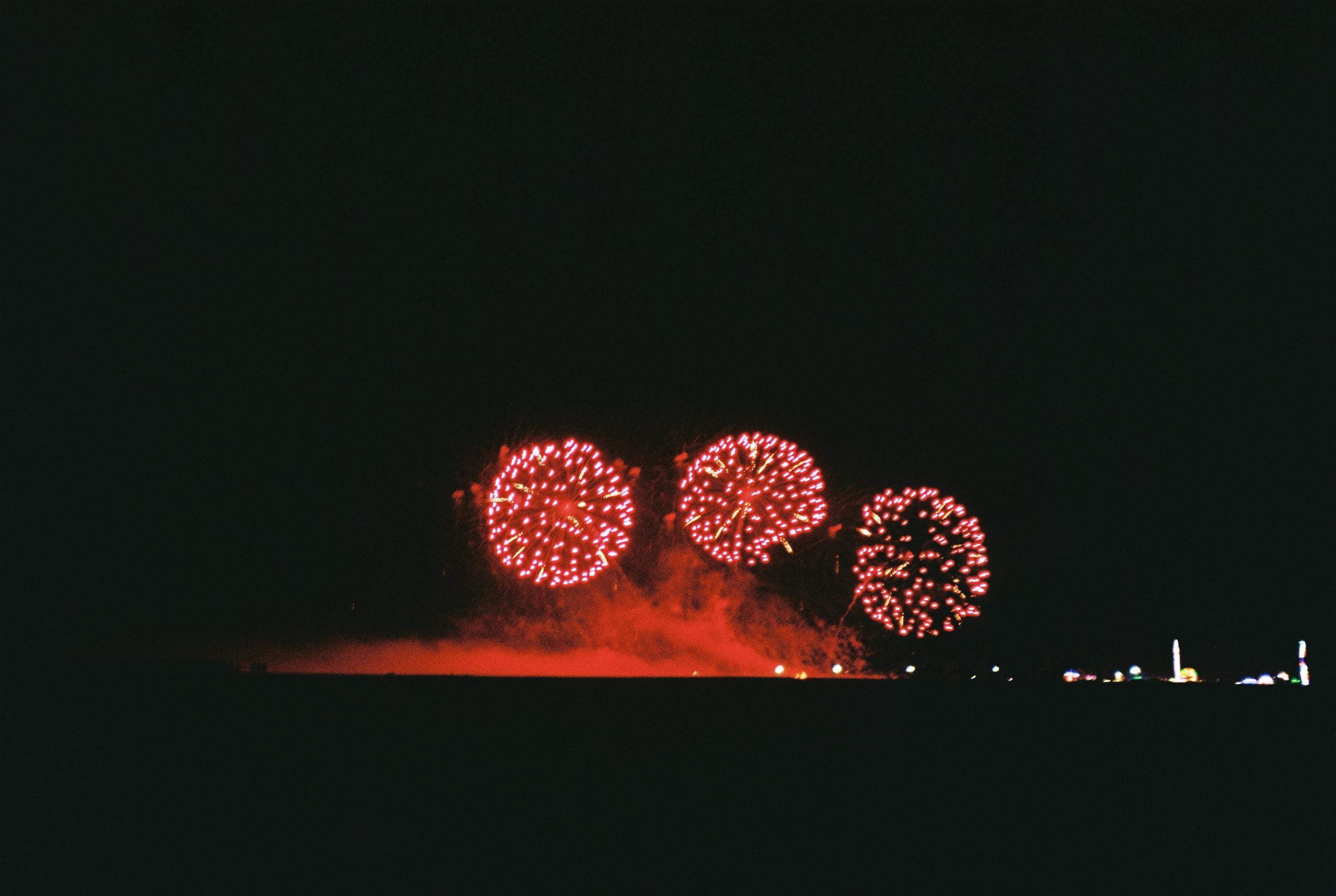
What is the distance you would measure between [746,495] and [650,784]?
7683mm

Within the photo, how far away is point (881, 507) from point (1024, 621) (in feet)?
9.76

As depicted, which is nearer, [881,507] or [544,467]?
[544,467]

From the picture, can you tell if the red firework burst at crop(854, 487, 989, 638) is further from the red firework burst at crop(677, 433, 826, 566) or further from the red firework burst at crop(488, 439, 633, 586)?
the red firework burst at crop(488, 439, 633, 586)

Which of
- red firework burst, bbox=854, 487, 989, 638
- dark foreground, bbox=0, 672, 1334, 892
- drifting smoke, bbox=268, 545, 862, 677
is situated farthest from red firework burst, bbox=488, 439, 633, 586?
dark foreground, bbox=0, 672, 1334, 892

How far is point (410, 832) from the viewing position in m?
3.40

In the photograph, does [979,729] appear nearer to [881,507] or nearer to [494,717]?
[494,717]

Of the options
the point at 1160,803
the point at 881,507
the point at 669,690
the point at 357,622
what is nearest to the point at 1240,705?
the point at 1160,803

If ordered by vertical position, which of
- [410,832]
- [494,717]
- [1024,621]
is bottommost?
[410,832]

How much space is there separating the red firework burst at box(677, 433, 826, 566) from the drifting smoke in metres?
0.86

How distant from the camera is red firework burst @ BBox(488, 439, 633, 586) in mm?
10648

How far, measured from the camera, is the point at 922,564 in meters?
11.6

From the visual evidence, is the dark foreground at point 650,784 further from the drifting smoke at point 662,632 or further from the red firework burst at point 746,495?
the drifting smoke at point 662,632

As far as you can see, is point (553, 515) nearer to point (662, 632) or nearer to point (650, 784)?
point (662, 632)

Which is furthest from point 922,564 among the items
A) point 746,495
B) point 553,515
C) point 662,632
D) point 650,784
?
point 650,784
